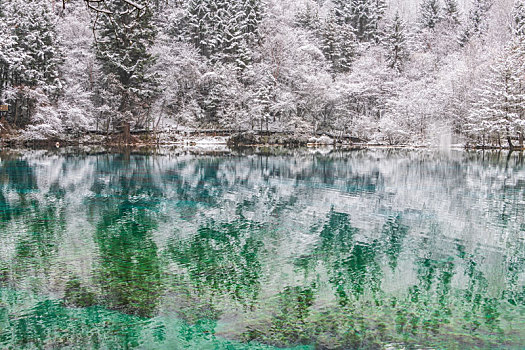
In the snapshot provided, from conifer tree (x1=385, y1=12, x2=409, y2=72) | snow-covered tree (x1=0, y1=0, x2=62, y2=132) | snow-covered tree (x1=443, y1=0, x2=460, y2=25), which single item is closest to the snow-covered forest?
snow-covered tree (x1=0, y1=0, x2=62, y2=132)

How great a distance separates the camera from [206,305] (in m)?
6.43

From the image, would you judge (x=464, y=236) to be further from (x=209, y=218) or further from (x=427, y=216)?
(x=209, y=218)

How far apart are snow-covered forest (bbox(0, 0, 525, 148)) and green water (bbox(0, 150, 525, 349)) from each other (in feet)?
82.0

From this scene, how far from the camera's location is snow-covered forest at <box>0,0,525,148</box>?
3766cm

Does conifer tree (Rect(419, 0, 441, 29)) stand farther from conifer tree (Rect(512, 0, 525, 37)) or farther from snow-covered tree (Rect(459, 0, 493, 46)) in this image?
conifer tree (Rect(512, 0, 525, 37))

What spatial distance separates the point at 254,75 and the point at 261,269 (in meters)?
43.2

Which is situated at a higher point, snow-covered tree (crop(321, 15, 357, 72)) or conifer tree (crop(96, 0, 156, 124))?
snow-covered tree (crop(321, 15, 357, 72))

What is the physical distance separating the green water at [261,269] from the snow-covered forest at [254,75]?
984 inches

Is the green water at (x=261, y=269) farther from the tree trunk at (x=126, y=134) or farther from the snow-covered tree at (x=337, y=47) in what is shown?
the snow-covered tree at (x=337, y=47)

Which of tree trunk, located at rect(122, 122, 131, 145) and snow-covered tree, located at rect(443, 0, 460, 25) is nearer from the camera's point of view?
tree trunk, located at rect(122, 122, 131, 145)

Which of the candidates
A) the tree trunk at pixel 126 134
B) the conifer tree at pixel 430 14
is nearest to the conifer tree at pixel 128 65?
the tree trunk at pixel 126 134

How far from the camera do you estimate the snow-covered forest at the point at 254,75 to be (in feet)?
Answer: 124

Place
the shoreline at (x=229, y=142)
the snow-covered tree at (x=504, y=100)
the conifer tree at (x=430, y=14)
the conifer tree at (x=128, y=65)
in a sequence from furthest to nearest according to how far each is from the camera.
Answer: the conifer tree at (x=430, y=14), the shoreline at (x=229, y=142), the conifer tree at (x=128, y=65), the snow-covered tree at (x=504, y=100)

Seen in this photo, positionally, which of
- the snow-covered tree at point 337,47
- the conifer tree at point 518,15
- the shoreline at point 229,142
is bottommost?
the shoreline at point 229,142
